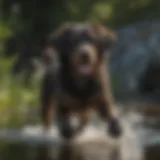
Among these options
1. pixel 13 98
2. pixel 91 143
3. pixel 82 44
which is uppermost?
pixel 82 44

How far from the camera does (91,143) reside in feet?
5.21

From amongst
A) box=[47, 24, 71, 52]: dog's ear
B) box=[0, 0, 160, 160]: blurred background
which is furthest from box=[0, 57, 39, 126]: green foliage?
box=[47, 24, 71, 52]: dog's ear

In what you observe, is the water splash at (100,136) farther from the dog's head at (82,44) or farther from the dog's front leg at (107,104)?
the dog's head at (82,44)

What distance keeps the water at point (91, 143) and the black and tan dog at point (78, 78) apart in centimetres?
2

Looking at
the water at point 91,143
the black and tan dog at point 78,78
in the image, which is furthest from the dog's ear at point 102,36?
the water at point 91,143

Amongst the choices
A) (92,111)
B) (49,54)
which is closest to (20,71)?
(49,54)

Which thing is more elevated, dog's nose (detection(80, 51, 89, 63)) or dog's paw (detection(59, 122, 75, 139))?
dog's nose (detection(80, 51, 89, 63))

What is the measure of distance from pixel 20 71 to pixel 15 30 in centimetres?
11

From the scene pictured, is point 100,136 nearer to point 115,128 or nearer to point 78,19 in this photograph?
point 115,128

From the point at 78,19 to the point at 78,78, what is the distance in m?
0.15

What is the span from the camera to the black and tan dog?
161cm

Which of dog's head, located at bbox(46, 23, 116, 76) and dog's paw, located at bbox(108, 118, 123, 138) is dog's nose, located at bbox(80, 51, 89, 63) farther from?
dog's paw, located at bbox(108, 118, 123, 138)

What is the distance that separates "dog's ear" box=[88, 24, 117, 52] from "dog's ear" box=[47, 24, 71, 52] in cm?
6

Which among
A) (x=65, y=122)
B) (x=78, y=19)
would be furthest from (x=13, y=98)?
(x=78, y=19)
